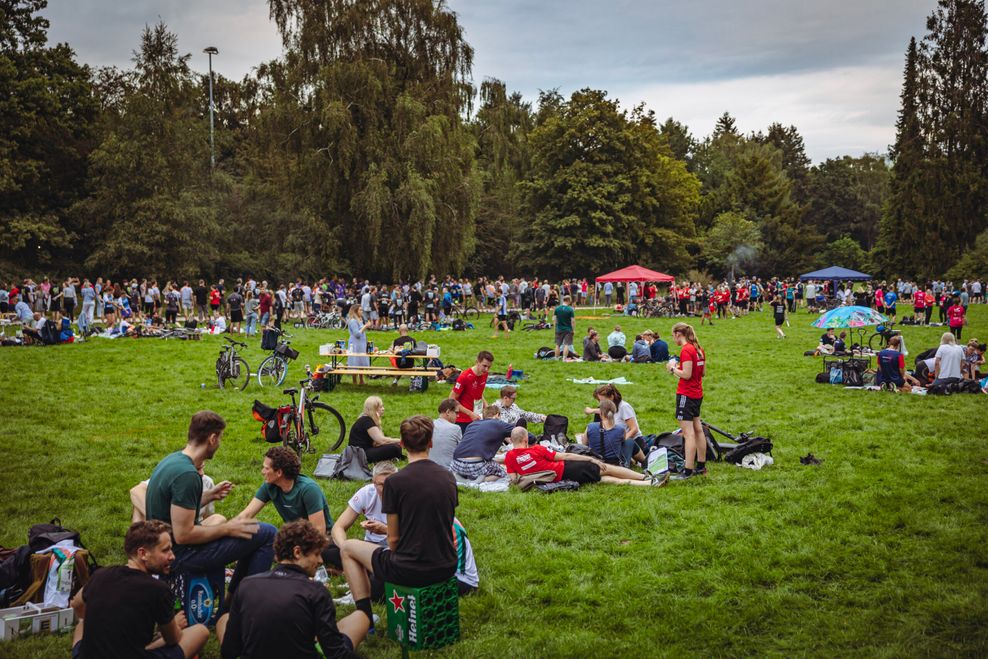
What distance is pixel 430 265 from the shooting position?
120 feet

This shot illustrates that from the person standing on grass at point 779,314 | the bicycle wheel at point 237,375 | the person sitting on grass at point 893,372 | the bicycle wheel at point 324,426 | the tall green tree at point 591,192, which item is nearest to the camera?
the bicycle wheel at point 324,426

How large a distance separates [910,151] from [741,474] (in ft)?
180

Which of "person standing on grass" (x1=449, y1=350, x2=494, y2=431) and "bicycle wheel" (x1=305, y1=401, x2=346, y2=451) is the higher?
"person standing on grass" (x1=449, y1=350, x2=494, y2=431)

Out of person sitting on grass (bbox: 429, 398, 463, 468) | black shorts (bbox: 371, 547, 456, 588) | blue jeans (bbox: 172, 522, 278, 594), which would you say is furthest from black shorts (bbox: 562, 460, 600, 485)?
blue jeans (bbox: 172, 522, 278, 594)

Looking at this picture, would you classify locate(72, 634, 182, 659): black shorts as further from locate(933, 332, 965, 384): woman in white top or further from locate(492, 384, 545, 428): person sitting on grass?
locate(933, 332, 965, 384): woman in white top

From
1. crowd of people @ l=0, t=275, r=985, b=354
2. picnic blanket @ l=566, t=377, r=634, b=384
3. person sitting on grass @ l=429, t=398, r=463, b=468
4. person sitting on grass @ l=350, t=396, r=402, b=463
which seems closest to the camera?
person sitting on grass @ l=429, t=398, r=463, b=468

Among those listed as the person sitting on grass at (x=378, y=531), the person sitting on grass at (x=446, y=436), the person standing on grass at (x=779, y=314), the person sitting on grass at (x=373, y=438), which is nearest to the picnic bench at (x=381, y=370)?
the person sitting on grass at (x=373, y=438)

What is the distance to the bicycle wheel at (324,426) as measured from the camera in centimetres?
1122

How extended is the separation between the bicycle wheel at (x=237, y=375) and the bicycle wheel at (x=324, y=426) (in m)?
3.90

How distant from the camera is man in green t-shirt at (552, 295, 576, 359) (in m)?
20.3

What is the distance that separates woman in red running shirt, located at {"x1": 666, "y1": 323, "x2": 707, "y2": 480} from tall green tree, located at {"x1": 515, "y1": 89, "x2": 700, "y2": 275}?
4147 centimetres

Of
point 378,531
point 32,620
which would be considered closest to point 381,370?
point 378,531

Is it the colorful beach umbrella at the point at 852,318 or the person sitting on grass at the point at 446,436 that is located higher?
the colorful beach umbrella at the point at 852,318

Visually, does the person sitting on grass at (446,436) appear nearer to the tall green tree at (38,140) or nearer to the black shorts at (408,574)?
the black shorts at (408,574)
